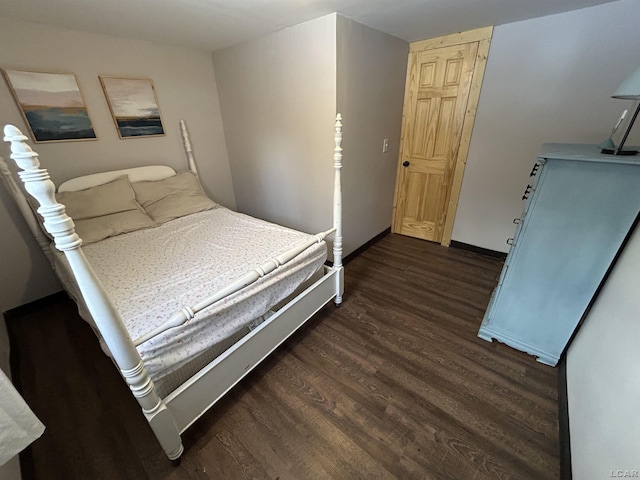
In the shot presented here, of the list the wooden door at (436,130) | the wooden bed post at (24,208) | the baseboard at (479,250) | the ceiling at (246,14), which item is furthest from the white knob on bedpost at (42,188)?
the baseboard at (479,250)

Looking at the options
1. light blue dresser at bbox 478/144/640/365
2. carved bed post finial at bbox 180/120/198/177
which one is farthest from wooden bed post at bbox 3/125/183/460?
carved bed post finial at bbox 180/120/198/177

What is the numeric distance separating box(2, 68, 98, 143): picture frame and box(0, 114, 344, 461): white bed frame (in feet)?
1.16

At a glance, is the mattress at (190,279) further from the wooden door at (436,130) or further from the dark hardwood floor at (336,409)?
the wooden door at (436,130)

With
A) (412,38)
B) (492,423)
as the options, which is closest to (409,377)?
(492,423)

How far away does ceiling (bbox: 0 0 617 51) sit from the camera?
5.41 ft

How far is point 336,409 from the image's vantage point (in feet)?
4.70

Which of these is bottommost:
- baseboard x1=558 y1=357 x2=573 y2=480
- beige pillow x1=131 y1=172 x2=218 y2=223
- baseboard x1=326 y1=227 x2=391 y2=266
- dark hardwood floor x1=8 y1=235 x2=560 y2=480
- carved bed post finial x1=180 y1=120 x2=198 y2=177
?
dark hardwood floor x1=8 y1=235 x2=560 y2=480

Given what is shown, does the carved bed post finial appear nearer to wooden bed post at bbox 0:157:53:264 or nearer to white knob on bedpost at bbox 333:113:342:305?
wooden bed post at bbox 0:157:53:264

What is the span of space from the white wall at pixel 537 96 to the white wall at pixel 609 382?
139cm

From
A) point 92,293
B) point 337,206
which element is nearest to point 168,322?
point 92,293

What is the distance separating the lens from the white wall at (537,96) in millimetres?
1870

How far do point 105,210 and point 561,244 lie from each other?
3.18m

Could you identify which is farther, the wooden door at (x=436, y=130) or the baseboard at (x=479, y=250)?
the baseboard at (x=479, y=250)

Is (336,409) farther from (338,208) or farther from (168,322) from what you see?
(338,208)
